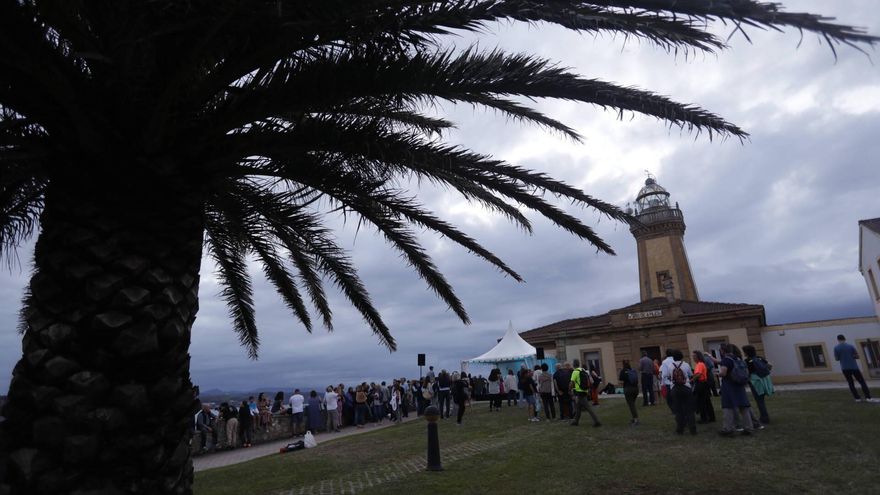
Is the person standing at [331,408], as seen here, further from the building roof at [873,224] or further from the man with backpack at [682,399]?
the building roof at [873,224]

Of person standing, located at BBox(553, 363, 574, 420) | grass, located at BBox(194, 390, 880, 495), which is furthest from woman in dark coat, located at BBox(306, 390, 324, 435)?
person standing, located at BBox(553, 363, 574, 420)

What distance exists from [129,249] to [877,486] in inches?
307

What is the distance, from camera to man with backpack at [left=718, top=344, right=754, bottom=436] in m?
8.71

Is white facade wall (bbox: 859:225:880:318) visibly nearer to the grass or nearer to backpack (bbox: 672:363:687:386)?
the grass

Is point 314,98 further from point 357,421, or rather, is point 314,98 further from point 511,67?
point 357,421

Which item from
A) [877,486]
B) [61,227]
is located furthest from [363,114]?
[877,486]

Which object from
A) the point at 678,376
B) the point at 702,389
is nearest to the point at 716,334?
the point at 702,389

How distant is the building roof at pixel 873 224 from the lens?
2211 cm

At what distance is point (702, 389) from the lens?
10539mm

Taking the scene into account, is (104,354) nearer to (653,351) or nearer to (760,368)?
(760,368)

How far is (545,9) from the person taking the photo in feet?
12.3

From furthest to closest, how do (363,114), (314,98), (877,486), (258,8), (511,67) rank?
(877,486), (363,114), (511,67), (314,98), (258,8)

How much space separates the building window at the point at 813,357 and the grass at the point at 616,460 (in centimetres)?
1723

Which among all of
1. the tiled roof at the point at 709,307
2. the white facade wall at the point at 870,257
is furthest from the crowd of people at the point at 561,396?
the white facade wall at the point at 870,257
